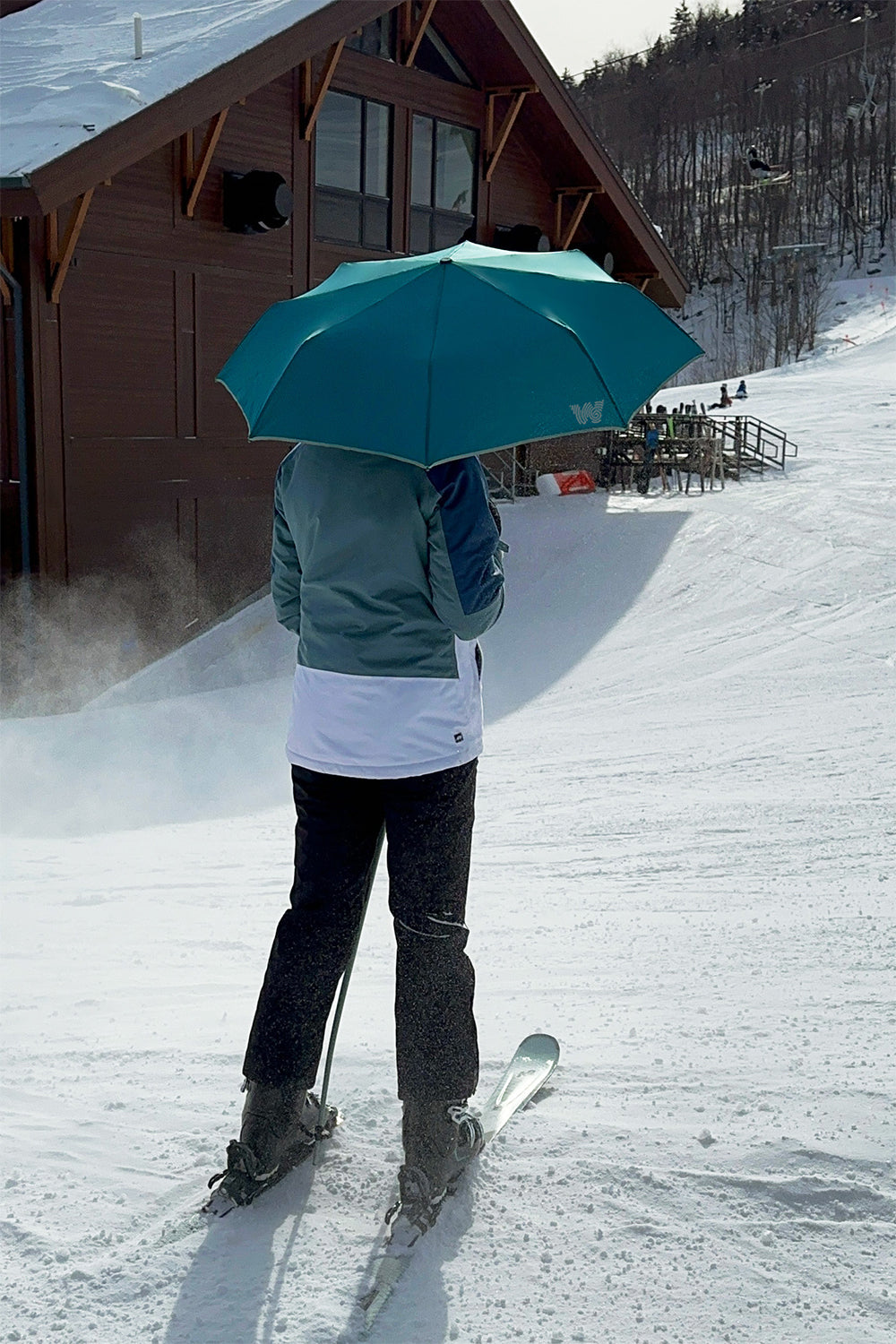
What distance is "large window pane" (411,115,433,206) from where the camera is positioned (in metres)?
14.2

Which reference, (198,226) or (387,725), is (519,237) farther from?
(387,725)

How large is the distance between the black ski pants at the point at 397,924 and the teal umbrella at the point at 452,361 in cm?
69

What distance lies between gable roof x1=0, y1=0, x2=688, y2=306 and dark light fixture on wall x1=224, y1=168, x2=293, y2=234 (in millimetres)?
923

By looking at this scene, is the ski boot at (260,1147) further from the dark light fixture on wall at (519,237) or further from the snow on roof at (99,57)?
the dark light fixture on wall at (519,237)

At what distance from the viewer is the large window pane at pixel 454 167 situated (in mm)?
14617

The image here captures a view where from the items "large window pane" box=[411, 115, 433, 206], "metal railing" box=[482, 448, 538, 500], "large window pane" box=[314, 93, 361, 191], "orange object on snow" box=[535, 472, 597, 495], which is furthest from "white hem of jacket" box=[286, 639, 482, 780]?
"orange object on snow" box=[535, 472, 597, 495]

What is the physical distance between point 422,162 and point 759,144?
6072cm

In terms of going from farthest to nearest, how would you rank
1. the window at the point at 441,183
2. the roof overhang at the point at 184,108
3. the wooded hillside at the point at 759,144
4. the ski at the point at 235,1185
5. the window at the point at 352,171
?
the wooded hillside at the point at 759,144
the window at the point at 441,183
the window at the point at 352,171
the roof overhang at the point at 184,108
the ski at the point at 235,1185

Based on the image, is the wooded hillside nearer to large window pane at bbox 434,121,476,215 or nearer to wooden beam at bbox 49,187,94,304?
large window pane at bbox 434,121,476,215

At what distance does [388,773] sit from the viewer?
2578mm

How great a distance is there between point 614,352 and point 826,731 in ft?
17.1

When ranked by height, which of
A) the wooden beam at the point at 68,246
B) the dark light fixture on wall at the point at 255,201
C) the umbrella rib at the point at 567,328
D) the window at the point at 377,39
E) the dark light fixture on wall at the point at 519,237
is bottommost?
the umbrella rib at the point at 567,328

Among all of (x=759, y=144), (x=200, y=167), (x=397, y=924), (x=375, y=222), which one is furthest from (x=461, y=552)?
(x=759, y=144)

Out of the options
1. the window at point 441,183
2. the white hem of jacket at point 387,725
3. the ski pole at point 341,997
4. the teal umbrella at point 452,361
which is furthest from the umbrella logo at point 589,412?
the window at point 441,183
